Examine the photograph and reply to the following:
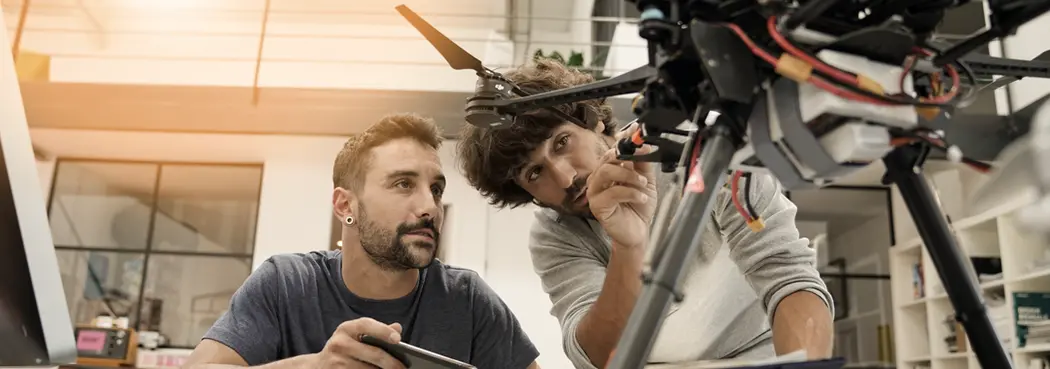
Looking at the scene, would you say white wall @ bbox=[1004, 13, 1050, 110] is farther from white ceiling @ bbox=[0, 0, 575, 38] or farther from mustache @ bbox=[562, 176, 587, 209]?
white ceiling @ bbox=[0, 0, 575, 38]

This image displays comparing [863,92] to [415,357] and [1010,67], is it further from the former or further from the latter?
[415,357]

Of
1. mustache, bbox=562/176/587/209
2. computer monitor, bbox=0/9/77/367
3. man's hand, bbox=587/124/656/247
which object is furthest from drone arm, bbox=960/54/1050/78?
computer monitor, bbox=0/9/77/367

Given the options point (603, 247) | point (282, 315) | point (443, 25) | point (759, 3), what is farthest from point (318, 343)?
point (443, 25)

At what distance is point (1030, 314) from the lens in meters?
3.67

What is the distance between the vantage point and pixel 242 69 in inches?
197

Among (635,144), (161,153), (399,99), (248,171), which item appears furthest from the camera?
(248,171)

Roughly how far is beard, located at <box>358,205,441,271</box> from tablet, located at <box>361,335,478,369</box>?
419mm

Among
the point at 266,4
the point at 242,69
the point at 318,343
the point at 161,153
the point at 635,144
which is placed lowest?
the point at 318,343

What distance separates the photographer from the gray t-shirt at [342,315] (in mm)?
1326

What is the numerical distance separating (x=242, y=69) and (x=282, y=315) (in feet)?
13.2

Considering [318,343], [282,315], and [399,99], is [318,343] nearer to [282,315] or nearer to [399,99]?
[282,315]

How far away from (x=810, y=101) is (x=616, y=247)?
0.57m

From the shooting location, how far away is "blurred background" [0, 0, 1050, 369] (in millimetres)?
4355

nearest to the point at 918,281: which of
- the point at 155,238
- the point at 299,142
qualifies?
the point at 299,142
